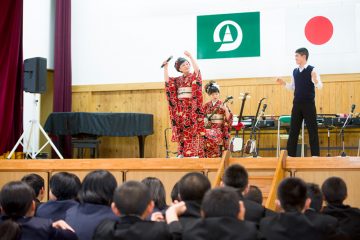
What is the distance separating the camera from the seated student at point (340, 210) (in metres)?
2.87

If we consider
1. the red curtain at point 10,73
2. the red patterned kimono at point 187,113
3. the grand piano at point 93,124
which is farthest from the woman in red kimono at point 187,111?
the red curtain at point 10,73

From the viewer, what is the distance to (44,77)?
783cm

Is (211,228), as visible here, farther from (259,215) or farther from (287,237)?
(259,215)

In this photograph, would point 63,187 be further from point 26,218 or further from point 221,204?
point 221,204

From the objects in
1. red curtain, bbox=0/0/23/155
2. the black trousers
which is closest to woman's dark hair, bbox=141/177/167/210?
the black trousers

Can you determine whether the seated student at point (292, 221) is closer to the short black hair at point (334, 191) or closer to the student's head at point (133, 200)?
the short black hair at point (334, 191)

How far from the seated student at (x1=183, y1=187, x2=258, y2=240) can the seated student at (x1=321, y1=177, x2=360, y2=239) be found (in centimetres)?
78

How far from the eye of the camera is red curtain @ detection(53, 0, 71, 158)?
1035cm

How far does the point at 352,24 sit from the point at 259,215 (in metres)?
7.06

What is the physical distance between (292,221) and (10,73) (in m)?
7.13

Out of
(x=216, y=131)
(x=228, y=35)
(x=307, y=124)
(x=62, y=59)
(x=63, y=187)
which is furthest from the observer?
(x=62, y=59)

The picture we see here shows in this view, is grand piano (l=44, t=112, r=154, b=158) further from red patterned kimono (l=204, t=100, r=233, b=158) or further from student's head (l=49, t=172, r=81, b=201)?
student's head (l=49, t=172, r=81, b=201)

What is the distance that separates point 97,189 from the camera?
2967 mm

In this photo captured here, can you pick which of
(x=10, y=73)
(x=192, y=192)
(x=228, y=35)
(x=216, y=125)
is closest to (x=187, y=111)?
(x=216, y=125)
